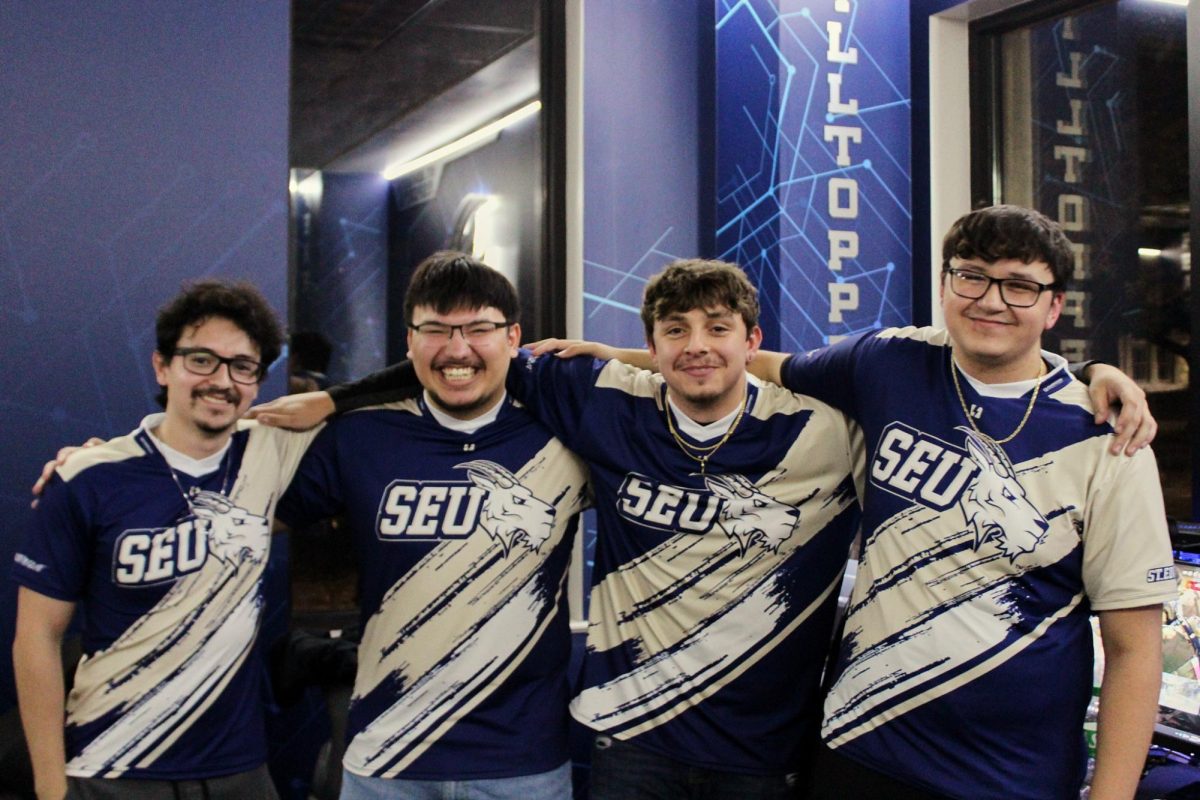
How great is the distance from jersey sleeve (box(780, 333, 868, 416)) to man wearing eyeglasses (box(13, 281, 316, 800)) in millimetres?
1088

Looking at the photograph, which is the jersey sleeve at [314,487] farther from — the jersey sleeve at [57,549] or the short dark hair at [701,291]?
the short dark hair at [701,291]

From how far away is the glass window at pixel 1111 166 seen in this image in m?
3.60

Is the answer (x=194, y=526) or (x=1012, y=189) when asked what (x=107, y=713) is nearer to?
(x=194, y=526)

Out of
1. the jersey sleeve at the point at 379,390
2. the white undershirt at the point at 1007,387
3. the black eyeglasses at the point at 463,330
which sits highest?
the black eyeglasses at the point at 463,330

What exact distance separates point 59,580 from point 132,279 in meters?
1.20

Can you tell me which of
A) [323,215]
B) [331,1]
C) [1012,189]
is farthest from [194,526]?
[1012,189]

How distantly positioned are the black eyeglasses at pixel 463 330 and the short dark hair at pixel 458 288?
3 centimetres

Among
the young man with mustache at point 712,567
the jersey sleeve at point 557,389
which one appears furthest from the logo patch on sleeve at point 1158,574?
the jersey sleeve at point 557,389

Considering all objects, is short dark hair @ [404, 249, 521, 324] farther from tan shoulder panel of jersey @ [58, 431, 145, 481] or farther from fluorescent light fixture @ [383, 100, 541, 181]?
fluorescent light fixture @ [383, 100, 541, 181]

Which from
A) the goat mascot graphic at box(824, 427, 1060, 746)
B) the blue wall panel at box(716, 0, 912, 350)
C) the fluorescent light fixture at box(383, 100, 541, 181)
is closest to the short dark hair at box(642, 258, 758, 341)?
the goat mascot graphic at box(824, 427, 1060, 746)

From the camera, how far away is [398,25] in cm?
376

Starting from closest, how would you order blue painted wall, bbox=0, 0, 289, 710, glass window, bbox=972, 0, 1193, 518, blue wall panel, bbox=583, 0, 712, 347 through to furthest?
blue painted wall, bbox=0, 0, 289, 710
glass window, bbox=972, 0, 1193, 518
blue wall panel, bbox=583, 0, 712, 347

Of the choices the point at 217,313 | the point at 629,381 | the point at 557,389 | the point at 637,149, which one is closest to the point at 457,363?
the point at 557,389

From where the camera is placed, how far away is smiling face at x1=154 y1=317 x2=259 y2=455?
2.17 metres
